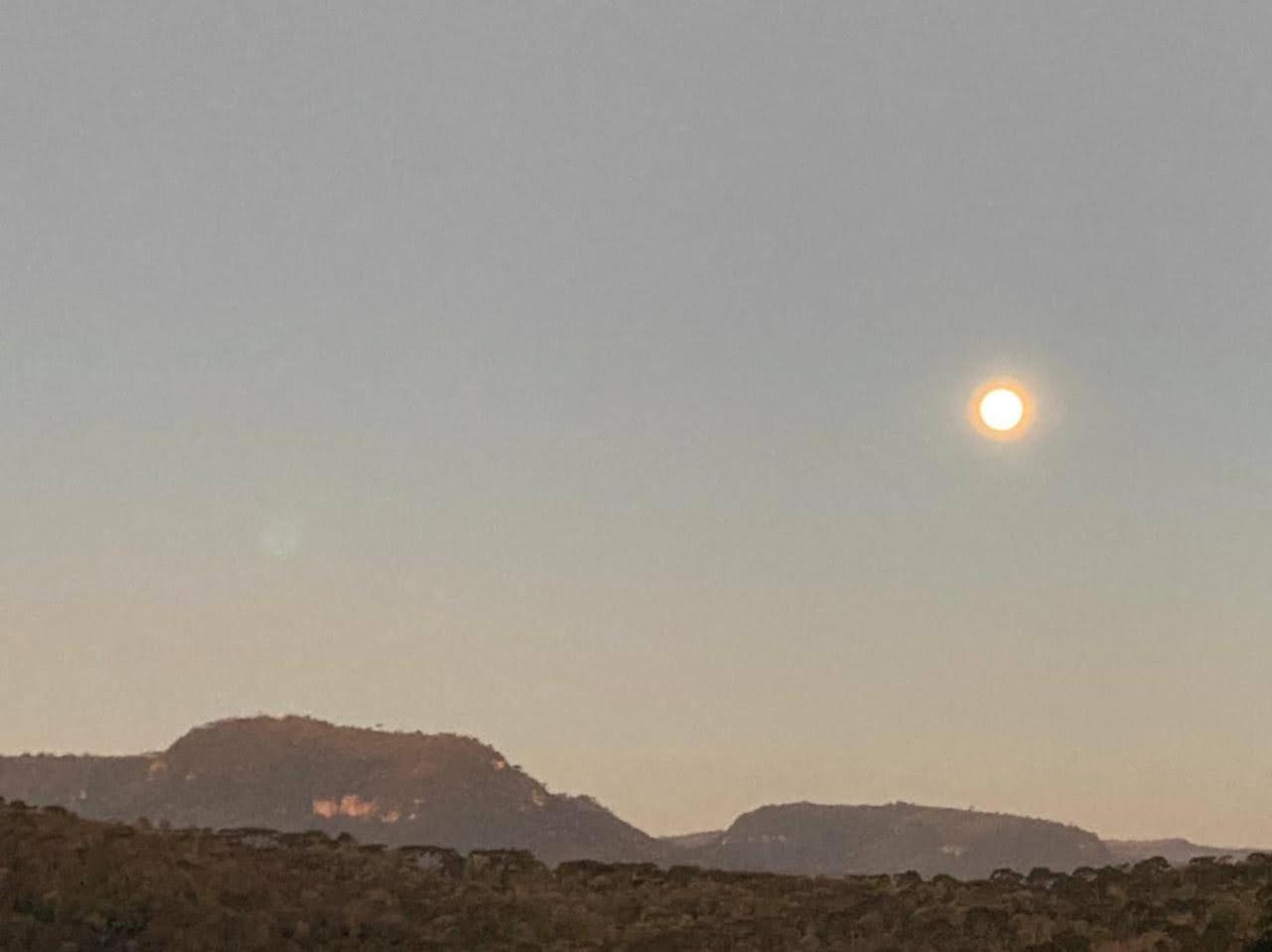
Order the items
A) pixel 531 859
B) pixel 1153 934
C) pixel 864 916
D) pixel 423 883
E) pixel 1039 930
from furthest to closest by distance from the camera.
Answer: pixel 531 859 → pixel 423 883 → pixel 864 916 → pixel 1039 930 → pixel 1153 934

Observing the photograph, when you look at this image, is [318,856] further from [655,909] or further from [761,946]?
[761,946]

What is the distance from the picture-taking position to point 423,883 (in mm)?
30031

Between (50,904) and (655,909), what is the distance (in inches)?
393

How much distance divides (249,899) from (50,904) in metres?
3.20

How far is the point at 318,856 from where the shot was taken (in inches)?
1276

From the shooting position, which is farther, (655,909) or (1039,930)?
(655,909)

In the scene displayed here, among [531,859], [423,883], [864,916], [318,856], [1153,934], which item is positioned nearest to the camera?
[1153,934]

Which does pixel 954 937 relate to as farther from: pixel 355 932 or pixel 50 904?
pixel 50 904

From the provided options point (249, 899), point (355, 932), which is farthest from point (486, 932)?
point (249, 899)

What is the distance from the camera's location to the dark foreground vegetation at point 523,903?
25250mm

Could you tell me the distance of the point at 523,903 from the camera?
93.9ft

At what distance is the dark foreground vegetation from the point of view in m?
25.2

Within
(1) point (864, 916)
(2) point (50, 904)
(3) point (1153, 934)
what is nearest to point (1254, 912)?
A: (3) point (1153, 934)

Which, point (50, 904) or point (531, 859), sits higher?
point (531, 859)
